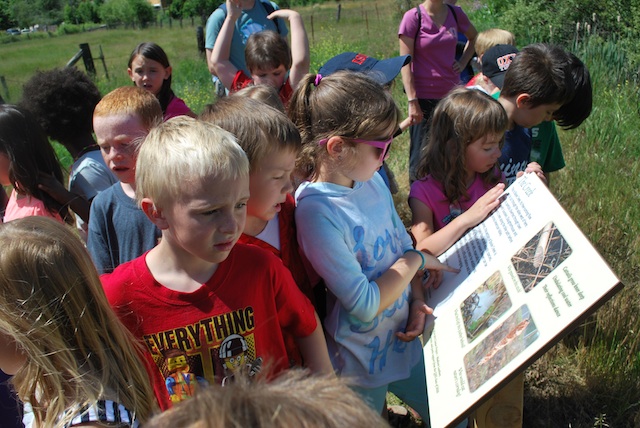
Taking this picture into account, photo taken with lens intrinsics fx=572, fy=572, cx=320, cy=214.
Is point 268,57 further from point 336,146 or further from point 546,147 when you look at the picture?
point 336,146

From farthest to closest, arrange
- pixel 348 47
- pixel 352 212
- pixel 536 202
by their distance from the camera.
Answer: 1. pixel 348 47
2. pixel 352 212
3. pixel 536 202

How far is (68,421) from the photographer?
1.17 meters

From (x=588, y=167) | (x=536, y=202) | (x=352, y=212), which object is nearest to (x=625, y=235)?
(x=588, y=167)

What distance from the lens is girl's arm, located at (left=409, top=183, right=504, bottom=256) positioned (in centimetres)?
202

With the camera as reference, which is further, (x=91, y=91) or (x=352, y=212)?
(x=91, y=91)

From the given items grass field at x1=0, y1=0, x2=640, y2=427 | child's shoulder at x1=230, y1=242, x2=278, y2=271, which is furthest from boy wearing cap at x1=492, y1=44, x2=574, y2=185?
child's shoulder at x1=230, y1=242, x2=278, y2=271

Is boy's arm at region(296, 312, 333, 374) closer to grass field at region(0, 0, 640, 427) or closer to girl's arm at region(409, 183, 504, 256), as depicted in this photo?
girl's arm at region(409, 183, 504, 256)

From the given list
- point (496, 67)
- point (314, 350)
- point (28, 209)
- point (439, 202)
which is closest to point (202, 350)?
point (314, 350)

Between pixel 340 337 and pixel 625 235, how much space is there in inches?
88.2

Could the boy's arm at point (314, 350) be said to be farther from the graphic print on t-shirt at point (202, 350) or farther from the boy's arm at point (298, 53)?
the boy's arm at point (298, 53)

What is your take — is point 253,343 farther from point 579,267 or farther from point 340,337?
point 579,267

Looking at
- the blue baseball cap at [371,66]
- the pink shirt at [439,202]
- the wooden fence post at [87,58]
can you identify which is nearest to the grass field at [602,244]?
the pink shirt at [439,202]

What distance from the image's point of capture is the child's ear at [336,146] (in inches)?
71.6

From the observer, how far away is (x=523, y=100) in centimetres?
256
